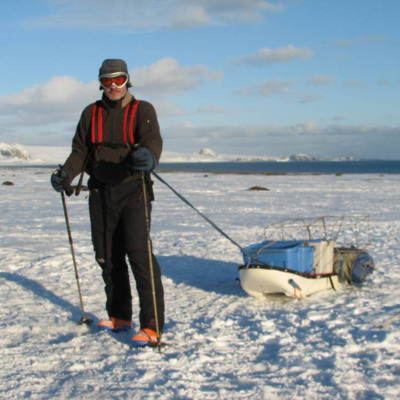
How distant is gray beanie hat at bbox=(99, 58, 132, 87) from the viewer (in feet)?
13.1

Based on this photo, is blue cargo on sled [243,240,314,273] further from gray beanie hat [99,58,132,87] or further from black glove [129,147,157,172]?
gray beanie hat [99,58,132,87]

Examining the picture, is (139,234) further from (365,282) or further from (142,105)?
(365,282)

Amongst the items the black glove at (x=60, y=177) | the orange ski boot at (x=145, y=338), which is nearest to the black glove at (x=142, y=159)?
the black glove at (x=60, y=177)

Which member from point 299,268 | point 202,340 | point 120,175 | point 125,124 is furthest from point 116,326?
point 299,268

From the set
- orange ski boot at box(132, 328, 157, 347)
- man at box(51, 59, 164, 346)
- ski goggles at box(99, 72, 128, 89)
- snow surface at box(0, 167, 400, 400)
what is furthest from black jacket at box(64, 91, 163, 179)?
orange ski boot at box(132, 328, 157, 347)

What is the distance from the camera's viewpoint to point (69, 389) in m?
3.22

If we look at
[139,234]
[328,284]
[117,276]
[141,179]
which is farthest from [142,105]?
[328,284]

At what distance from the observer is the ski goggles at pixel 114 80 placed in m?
3.98

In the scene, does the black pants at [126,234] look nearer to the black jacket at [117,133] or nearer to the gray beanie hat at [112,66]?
the black jacket at [117,133]

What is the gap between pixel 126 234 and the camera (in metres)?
4.07

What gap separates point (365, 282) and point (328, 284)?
631mm

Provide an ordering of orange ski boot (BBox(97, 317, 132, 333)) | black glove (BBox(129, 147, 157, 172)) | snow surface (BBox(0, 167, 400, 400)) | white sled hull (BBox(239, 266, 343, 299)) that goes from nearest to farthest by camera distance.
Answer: snow surface (BBox(0, 167, 400, 400)) → black glove (BBox(129, 147, 157, 172)) → orange ski boot (BBox(97, 317, 132, 333)) → white sled hull (BBox(239, 266, 343, 299))

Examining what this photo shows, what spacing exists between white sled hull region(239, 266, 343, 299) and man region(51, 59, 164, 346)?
4.13 ft

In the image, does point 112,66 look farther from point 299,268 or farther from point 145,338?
point 299,268
